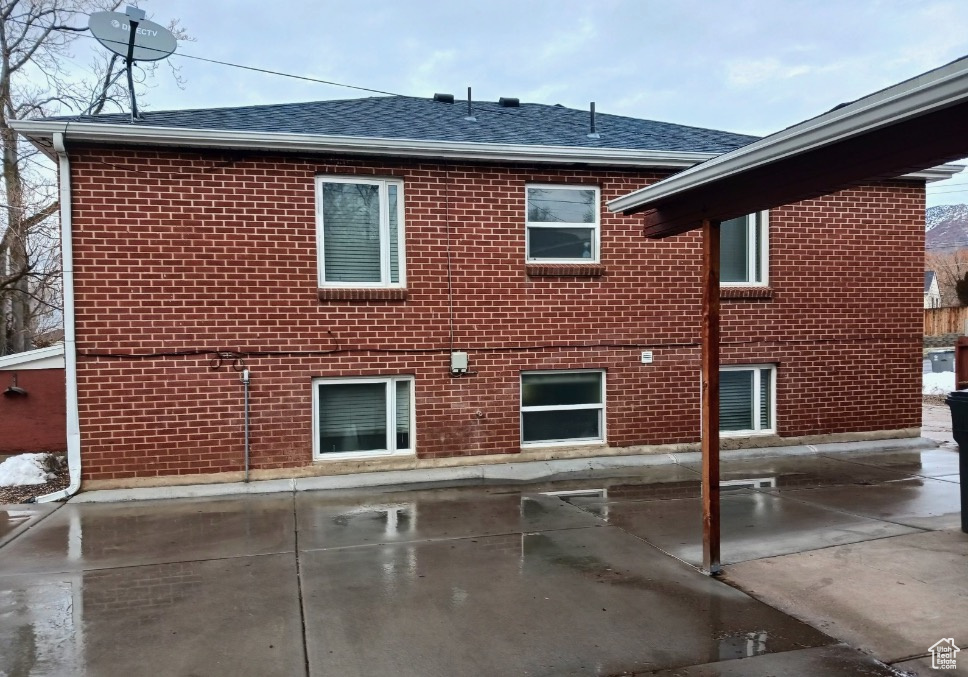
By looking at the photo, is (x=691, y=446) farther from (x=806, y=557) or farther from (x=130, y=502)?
(x=130, y=502)

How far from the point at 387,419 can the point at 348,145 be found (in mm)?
3259

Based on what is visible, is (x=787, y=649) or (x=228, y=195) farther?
(x=228, y=195)

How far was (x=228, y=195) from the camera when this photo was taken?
7.59 metres

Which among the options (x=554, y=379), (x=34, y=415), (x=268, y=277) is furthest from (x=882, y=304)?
(x=34, y=415)

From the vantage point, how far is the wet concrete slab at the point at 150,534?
17.3 feet

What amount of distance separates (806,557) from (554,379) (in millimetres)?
4091

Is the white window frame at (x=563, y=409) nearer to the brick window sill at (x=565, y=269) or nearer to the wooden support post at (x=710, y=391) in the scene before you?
the brick window sill at (x=565, y=269)

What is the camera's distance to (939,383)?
19438 millimetres

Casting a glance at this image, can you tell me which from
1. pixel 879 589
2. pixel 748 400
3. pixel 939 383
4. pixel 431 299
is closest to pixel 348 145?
pixel 431 299

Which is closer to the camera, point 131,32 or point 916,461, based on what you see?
point 131,32

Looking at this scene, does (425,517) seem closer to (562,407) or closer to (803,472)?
(562,407)

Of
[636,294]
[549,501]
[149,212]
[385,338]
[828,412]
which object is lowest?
[549,501]

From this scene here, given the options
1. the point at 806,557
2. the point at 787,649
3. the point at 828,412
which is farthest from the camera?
the point at 828,412

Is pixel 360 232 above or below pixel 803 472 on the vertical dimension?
above
